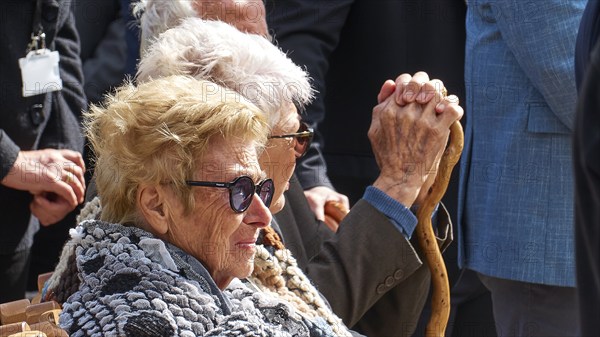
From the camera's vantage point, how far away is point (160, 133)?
2.04 meters

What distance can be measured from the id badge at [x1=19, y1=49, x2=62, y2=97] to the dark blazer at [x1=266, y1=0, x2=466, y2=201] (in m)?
0.80

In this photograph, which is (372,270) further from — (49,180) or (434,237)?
(49,180)

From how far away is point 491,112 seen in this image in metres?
3.16

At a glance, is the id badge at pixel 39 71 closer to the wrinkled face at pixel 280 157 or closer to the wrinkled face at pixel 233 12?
the wrinkled face at pixel 233 12

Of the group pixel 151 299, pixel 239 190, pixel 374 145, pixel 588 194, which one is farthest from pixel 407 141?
pixel 588 194

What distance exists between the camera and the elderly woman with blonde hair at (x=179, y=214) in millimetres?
1964

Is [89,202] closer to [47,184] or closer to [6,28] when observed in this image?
[47,184]

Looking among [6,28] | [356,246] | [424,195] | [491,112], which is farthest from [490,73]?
[6,28]

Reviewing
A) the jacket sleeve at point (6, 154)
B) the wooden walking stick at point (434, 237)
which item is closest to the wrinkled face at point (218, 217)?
the wooden walking stick at point (434, 237)

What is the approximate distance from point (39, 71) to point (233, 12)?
2.63ft

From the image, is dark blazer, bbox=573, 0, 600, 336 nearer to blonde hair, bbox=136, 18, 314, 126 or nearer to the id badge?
blonde hair, bbox=136, 18, 314, 126

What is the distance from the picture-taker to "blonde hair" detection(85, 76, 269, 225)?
2047 millimetres

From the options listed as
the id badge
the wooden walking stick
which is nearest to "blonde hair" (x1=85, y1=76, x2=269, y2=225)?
the wooden walking stick

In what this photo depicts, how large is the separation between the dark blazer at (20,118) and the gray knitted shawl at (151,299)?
1.35m
